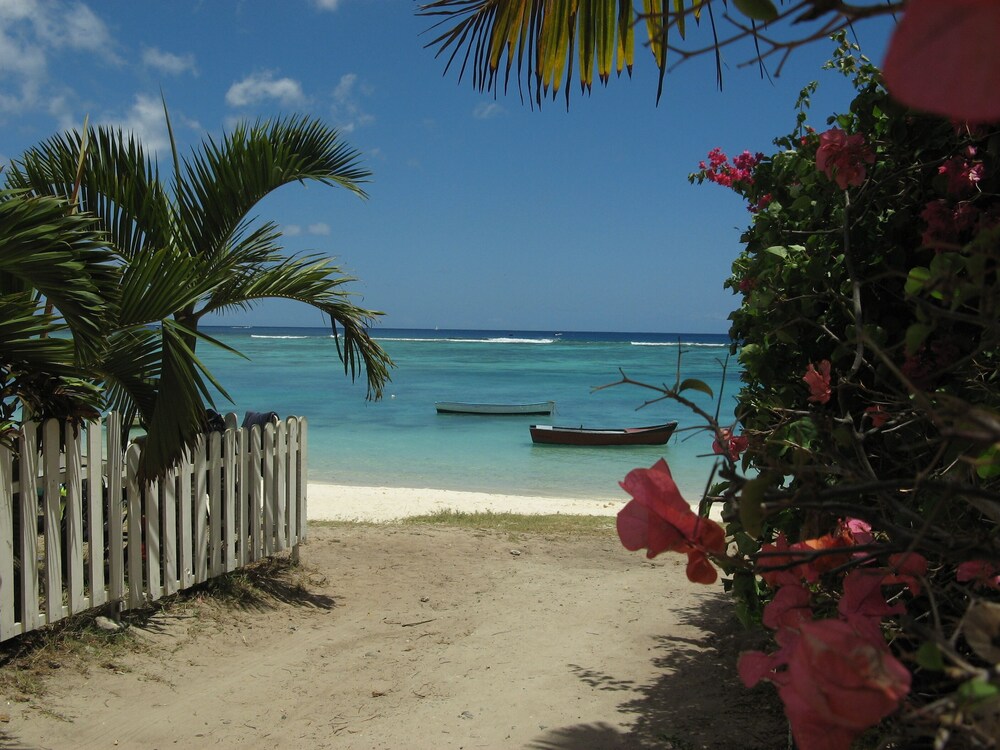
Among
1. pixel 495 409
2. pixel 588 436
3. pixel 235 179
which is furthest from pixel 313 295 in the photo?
pixel 495 409

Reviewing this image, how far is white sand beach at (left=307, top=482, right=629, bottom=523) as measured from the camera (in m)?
9.64

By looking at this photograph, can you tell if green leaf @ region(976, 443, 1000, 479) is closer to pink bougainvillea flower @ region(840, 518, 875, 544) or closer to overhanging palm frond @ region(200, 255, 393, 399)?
pink bougainvillea flower @ region(840, 518, 875, 544)

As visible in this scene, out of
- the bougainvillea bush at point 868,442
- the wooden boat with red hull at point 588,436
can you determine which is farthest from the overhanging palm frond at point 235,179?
the wooden boat with red hull at point 588,436

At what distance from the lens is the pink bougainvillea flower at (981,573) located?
1.04 metres

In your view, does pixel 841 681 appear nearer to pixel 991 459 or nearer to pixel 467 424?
pixel 991 459

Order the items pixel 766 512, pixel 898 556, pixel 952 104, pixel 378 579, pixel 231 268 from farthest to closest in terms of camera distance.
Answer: pixel 378 579
pixel 231 268
pixel 898 556
pixel 766 512
pixel 952 104

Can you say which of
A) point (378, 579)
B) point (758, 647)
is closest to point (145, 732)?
point (378, 579)

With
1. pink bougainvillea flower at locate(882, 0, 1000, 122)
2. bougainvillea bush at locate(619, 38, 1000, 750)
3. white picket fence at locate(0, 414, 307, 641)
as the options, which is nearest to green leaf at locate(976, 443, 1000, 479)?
bougainvillea bush at locate(619, 38, 1000, 750)

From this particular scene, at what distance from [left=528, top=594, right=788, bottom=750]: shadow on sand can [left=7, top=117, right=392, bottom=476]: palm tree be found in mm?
2353

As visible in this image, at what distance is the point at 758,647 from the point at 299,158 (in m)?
4.14

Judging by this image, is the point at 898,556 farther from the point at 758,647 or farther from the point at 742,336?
the point at 758,647

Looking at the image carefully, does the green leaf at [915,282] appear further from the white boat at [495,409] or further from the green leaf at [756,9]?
the white boat at [495,409]

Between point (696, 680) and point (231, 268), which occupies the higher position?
point (231, 268)

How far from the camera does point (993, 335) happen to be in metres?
0.88
